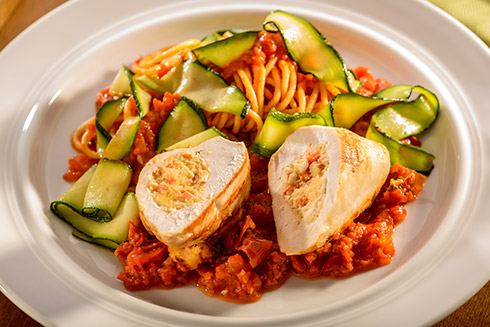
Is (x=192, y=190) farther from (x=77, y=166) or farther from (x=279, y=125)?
(x=77, y=166)

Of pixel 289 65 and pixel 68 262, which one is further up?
pixel 289 65

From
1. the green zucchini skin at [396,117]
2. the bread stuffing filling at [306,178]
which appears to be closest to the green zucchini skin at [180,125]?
the bread stuffing filling at [306,178]

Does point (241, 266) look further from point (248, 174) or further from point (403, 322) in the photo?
point (403, 322)

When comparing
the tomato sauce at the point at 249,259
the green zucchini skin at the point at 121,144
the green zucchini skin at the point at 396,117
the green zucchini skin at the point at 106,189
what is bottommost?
the tomato sauce at the point at 249,259

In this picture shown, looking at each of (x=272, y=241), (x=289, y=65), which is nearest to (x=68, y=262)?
(x=272, y=241)

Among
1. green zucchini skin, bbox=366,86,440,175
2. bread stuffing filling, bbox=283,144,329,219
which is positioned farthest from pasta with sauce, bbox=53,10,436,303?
bread stuffing filling, bbox=283,144,329,219

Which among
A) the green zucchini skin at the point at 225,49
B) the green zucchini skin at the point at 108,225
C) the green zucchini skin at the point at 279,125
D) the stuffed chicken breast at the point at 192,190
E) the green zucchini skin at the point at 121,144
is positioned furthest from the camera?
the green zucchini skin at the point at 225,49

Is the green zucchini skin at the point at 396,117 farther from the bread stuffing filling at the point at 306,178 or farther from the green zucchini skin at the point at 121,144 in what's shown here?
the green zucchini skin at the point at 121,144
